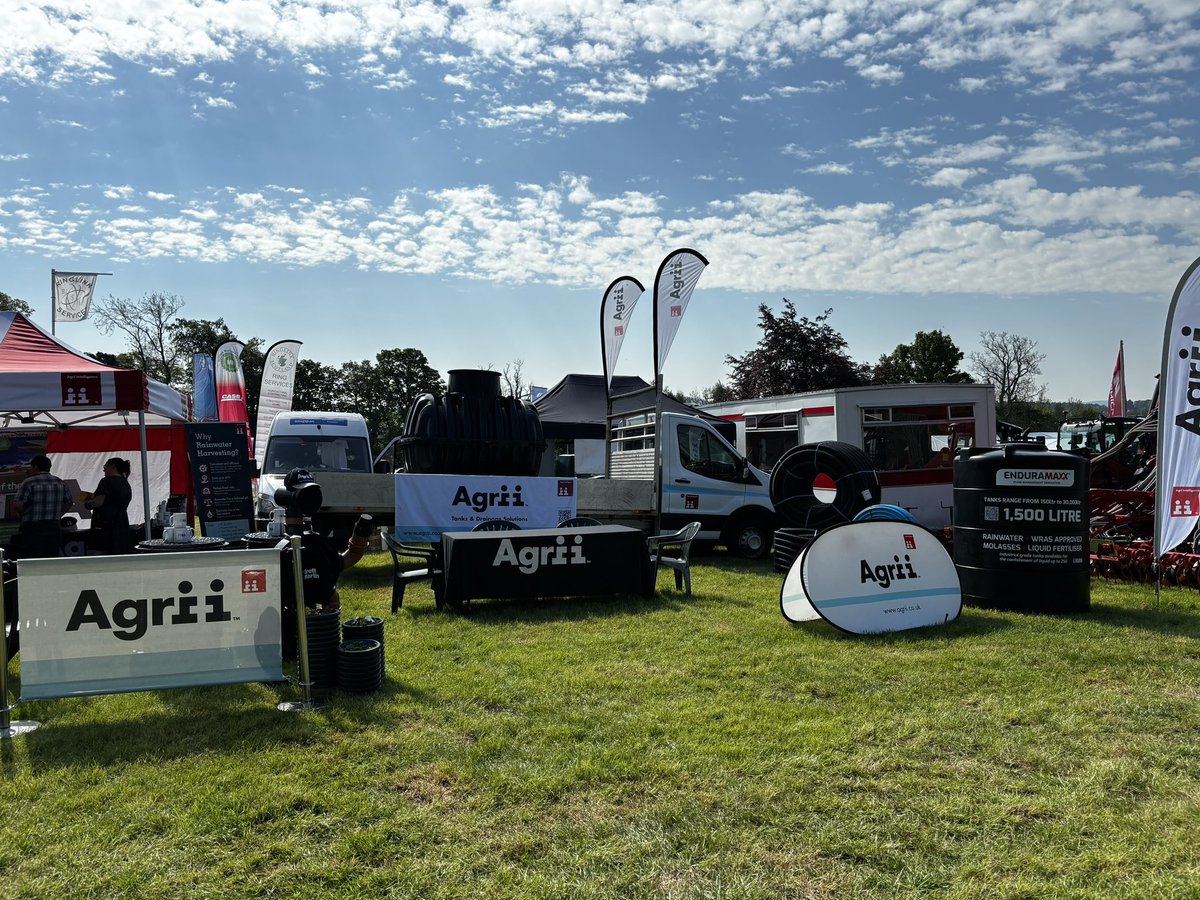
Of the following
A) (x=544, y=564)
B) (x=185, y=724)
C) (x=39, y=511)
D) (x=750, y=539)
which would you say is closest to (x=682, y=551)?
(x=544, y=564)

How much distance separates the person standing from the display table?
179 inches

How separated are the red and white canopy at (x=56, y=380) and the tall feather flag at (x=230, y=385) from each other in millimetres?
11125

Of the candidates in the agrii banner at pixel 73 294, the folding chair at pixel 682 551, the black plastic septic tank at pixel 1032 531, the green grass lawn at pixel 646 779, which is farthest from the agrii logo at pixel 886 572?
the agrii banner at pixel 73 294

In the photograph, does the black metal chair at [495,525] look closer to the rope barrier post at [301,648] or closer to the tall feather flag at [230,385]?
the rope barrier post at [301,648]

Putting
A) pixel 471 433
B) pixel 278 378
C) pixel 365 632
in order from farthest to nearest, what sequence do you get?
pixel 278 378
pixel 471 433
pixel 365 632

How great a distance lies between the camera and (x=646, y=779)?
415cm

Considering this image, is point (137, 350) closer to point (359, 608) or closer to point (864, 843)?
point (359, 608)

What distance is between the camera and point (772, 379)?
36.4m

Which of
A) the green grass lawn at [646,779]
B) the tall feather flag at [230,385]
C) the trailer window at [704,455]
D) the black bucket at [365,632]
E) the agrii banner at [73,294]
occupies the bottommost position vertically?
the green grass lawn at [646,779]

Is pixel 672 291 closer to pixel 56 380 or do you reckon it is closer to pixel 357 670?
pixel 56 380

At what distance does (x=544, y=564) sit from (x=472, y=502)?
9.05 feet

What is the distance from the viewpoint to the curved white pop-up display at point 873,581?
7.30 metres

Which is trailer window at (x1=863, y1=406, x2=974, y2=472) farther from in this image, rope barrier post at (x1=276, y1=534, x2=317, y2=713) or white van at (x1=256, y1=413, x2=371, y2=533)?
rope barrier post at (x1=276, y1=534, x2=317, y2=713)

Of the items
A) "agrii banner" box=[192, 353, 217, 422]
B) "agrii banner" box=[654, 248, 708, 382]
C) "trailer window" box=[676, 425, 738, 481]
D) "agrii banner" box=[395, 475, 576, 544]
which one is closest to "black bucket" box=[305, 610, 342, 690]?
"agrii banner" box=[395, 475, 576, 544]
